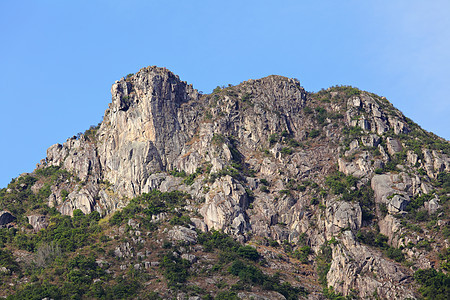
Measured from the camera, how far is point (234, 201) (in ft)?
500

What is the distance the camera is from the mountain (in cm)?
13338

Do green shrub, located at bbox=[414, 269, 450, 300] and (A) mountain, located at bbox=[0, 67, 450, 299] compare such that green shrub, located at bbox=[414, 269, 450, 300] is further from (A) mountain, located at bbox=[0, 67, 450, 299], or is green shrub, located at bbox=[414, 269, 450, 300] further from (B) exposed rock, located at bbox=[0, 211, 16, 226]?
(B) exposed rock, located at bbox=[0, 211, 16, 226]

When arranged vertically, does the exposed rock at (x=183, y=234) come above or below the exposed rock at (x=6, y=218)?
below

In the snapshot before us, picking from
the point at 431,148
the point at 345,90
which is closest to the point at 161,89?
the point at 345,90

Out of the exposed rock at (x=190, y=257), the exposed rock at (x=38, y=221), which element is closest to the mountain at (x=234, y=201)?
the exposed rock at (x=190, y=257)

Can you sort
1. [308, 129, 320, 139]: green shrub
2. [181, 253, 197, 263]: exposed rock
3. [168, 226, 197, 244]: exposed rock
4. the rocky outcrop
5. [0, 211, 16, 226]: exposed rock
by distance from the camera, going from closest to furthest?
1. the rocky outcrop
2. [181, 253, 197, 263]: exposed rock
3. [168, 226, 197, 244]: exposed rock
4. [0, 211, 16, 226]: exposed rock
5. [308, 129, 320, 139]: green shrub

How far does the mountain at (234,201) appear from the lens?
5251 inches

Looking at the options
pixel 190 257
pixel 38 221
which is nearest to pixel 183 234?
pixel 190 257

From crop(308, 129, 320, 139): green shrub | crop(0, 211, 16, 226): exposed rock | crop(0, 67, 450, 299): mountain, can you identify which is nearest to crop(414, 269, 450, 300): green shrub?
crop(0, 67, 450, 299): mountain

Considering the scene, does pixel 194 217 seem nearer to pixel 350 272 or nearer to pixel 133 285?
pixel 133 285

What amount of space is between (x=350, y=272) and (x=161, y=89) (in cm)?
7000

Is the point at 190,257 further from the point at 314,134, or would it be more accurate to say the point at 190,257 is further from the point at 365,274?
the point at 314,134

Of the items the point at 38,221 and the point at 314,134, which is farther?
the point at 314,134

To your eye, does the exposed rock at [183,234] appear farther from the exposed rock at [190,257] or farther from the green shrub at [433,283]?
the green shrub at [433,283]
